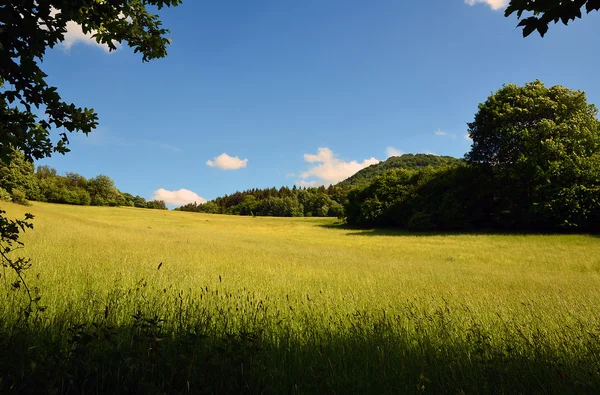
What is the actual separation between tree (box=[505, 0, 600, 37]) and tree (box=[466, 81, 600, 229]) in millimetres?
35210

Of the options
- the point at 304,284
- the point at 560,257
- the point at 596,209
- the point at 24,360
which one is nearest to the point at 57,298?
the point at 24,360

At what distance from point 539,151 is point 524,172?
2452 mm

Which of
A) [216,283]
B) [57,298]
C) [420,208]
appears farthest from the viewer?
[420,208]

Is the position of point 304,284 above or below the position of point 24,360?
below

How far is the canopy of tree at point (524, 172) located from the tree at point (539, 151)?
0.26 ft

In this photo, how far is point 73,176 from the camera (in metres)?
99.2

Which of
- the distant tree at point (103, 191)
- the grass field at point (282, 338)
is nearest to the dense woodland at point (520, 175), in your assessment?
the grass field at point (282, 338)

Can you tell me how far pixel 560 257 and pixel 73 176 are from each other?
120 meters

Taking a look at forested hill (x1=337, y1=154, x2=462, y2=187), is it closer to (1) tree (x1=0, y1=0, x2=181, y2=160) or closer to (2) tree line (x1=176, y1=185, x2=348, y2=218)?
(2) tree line (x1=176, y1=185, x2=348, y2=218)

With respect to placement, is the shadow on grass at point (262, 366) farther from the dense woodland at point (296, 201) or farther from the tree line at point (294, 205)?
the tree line at point (294, 205)

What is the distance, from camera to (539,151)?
104ft

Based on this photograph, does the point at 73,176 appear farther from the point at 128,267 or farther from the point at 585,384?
the point at 585,384

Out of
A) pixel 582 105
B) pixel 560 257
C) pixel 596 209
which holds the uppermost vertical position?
pixel 582 105

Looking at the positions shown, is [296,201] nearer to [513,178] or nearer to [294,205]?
[294,205]
